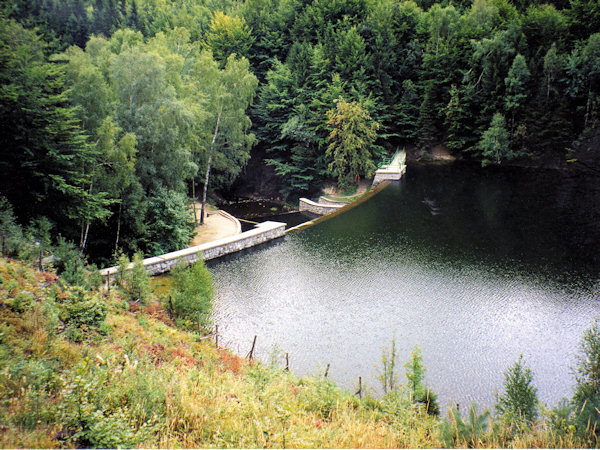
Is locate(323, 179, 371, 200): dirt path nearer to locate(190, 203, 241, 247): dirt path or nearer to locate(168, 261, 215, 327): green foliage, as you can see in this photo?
locate(190, 203, 241, 247): dirt path

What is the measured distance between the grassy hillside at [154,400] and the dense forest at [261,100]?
17.5 feet

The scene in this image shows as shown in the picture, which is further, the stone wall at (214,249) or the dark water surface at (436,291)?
the stone wall at (214,249)

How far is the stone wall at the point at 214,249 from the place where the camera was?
17.0 m

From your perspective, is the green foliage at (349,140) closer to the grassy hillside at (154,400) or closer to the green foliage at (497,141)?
the green foliage at (497,141)

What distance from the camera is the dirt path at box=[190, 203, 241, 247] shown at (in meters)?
22.4

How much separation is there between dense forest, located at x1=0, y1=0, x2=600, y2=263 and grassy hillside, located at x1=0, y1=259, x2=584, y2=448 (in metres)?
5.33

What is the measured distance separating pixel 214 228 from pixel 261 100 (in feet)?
48.6

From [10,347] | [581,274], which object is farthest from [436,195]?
[10,347]

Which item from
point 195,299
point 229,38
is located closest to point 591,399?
point 195,299

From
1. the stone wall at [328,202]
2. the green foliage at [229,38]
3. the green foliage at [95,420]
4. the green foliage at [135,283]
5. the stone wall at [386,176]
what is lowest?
the green foliage at [95,420]

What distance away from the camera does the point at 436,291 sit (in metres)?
15.6

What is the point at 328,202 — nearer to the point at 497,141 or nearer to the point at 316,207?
the point at 316,207

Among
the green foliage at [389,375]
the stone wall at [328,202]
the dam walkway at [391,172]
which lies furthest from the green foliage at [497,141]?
the green foliage at [389,375]

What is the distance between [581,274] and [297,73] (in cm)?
2506
